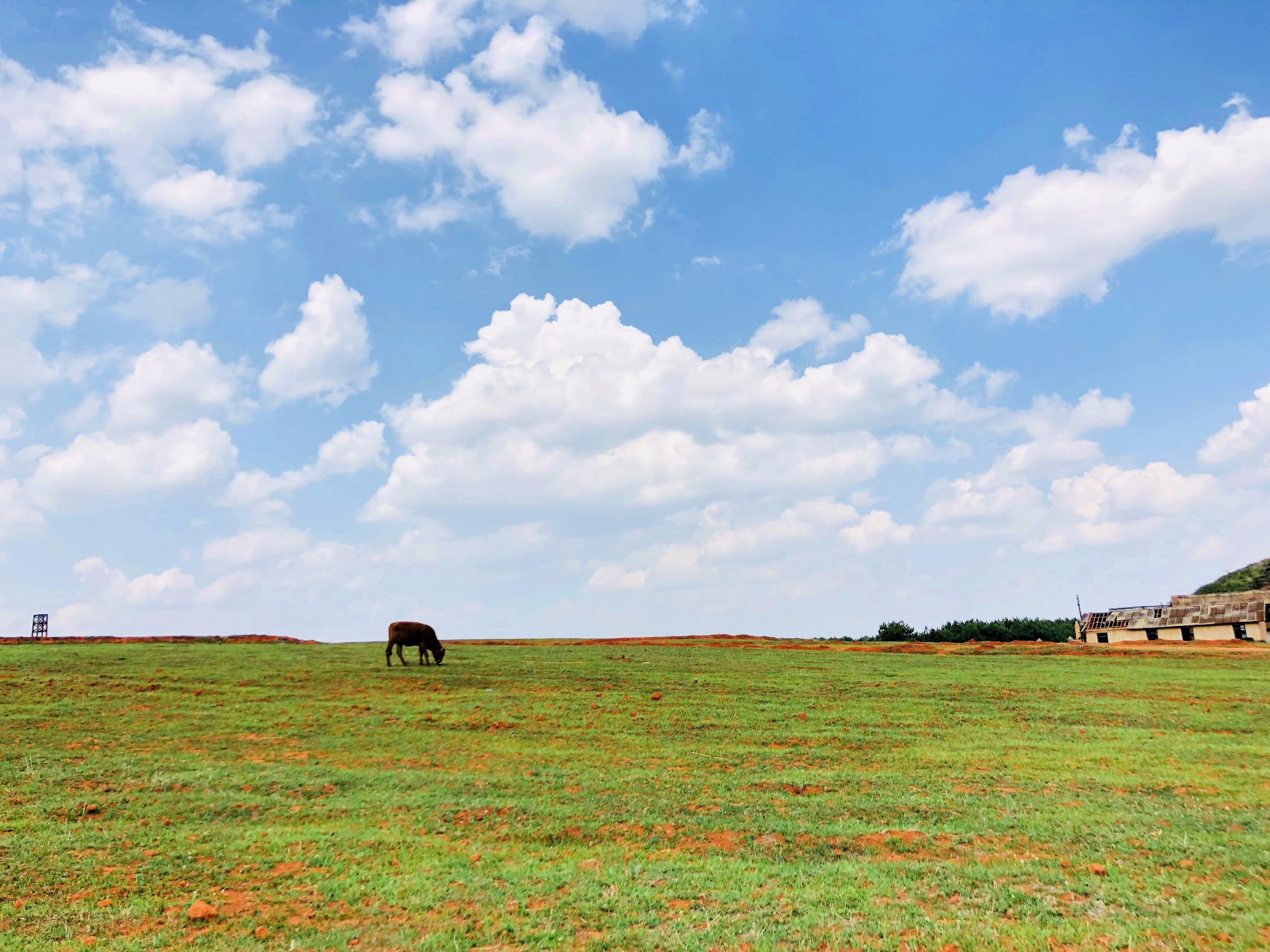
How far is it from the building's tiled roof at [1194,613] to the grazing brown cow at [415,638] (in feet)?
232

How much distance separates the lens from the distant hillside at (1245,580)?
122750mm

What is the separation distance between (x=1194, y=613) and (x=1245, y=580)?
71.1 metres

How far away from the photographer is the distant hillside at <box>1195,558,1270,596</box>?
4833 inches

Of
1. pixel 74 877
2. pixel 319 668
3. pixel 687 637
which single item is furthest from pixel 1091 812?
pixel 687 637

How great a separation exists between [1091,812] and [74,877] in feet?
57.9

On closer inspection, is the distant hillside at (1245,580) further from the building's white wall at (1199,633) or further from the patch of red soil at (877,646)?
the patch of red soil at (877,646)

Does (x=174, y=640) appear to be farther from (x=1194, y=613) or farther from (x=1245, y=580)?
(x=1245, y=580)

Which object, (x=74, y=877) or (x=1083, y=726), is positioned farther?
(x=1083, y=726)

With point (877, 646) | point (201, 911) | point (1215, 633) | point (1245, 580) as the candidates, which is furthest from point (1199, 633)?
point (201, 911)

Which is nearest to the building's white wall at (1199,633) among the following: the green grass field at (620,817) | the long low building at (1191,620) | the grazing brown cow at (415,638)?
the long low building at (1191,620)

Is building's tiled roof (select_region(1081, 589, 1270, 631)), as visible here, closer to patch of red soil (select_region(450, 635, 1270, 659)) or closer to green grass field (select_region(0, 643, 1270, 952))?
patch of red soil (select_region(450, 635, 1270, 659))

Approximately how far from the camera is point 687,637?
59.5 m

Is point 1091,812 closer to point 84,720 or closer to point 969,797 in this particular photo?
point 969,797

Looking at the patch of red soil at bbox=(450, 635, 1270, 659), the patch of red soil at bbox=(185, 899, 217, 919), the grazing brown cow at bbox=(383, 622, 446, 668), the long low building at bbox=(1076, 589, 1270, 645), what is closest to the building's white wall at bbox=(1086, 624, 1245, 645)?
the long low building at bbox=(1076, 589, 1270, 645)
